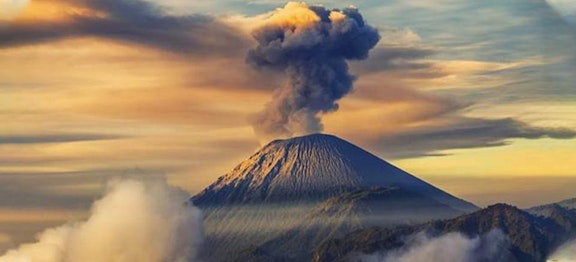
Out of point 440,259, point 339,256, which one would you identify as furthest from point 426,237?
point 339,256

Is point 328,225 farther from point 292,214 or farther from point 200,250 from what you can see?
point 200,250

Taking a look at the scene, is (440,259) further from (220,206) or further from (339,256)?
(220,206)

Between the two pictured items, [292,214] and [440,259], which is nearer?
[440,259]

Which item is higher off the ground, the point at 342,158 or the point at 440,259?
the point at 342,158

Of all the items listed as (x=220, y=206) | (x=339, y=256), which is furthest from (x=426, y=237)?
(x=220, y=206)
